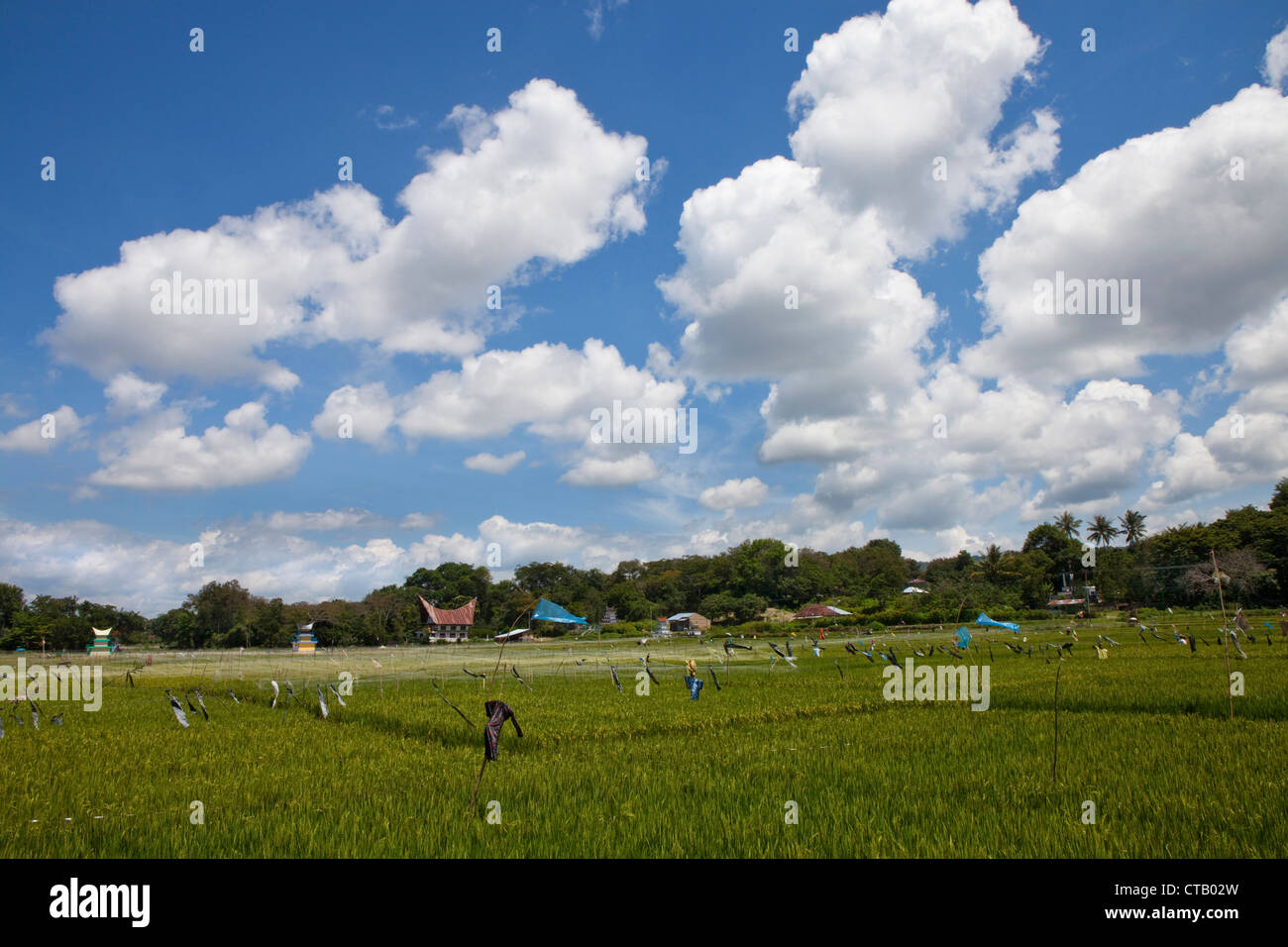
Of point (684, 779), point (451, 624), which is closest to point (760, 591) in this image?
point (451, 624)

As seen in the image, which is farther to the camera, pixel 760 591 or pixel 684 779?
pixel 760 591

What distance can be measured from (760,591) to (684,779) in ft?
292

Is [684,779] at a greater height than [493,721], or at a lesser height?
lesser

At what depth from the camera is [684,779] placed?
27.9ft

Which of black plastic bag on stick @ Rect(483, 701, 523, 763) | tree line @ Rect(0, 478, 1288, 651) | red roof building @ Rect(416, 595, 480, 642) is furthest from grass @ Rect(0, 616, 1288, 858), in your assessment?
red roof building @ Rect(416, 595, 480, 642)

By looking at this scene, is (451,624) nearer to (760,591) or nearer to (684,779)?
(760,591)

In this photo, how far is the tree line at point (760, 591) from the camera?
217ft

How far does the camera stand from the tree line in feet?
217

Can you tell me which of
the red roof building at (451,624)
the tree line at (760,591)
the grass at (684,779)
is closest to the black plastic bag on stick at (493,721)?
the grass at (684,779)

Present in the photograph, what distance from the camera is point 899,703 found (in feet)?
55.5

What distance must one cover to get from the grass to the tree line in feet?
117

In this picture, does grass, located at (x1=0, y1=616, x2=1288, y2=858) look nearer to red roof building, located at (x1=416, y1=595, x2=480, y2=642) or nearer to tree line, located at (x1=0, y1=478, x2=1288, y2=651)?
tree line, located at (x1=0, y1=478, x2=1288, y2=651)
